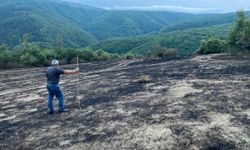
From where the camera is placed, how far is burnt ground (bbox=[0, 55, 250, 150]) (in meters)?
13.5

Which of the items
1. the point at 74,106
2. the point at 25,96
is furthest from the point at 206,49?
the point at 74,106

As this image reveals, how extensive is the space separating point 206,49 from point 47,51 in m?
23.8

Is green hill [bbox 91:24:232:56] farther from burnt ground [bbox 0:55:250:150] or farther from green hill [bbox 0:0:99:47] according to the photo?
Result: burnt ground [bbox 0:55:250:150]

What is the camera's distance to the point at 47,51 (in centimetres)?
6475

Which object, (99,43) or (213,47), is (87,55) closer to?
(213,47)

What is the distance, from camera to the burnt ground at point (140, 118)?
44.2 ft

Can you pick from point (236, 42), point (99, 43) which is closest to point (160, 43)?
point (99, 43)

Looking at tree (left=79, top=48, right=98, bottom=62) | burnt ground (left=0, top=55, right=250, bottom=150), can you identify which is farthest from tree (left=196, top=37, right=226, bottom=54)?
burnt ground (left=0, top=55, right=250, bottom=150)

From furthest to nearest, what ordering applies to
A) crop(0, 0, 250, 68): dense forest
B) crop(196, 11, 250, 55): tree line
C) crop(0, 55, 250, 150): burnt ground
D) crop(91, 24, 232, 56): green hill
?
crop(91, 24, 232, 56): green hill → crop(0, 0, 250, 68): dense forest → crop(196, 11, 250, 55): tree line → crop(0, 55, 250, 150): burnt ground

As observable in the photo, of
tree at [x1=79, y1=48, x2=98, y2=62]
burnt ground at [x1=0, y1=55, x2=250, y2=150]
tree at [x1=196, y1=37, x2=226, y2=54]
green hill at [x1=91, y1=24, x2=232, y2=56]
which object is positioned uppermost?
burnt ground at [x1=0, y1=55, x2=250, y2=150]

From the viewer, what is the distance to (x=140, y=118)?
16.3 meters

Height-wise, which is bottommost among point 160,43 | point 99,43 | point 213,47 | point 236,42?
point 99,43

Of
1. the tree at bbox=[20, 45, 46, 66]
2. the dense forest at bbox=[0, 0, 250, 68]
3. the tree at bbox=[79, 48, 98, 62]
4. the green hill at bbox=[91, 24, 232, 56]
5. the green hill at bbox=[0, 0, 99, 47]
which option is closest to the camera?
the dense forest at bbox=[0, 0, 250, 68]

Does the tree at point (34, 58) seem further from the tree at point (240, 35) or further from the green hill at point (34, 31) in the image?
the green hill at point (34, 31)
